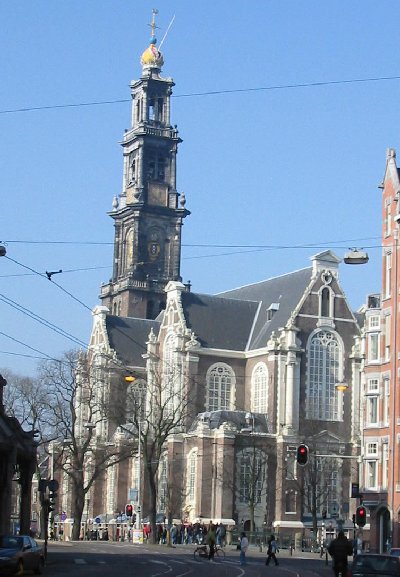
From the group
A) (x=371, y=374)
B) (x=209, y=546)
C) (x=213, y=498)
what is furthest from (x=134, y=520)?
(x=209, y=546)

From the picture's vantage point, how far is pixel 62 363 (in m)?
96.1

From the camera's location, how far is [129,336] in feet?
398

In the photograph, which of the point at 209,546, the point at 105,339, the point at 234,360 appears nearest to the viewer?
the point at 209,546

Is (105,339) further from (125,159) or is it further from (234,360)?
(125,159)

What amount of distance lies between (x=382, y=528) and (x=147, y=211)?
71.5 m

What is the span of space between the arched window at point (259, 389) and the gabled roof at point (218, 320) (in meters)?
3.61

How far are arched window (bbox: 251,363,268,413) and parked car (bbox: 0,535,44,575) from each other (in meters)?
66.0

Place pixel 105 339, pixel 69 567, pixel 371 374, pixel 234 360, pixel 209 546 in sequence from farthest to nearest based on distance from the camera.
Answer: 1. pixel 105 339
2. pixel 234 360
3. pixel 371 374
4. pixel 209 546
5. pixel 69 567

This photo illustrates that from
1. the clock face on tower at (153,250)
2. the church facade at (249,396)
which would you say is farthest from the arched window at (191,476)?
the clock face on tower at (153,250)

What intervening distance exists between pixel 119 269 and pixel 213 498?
43779 mm

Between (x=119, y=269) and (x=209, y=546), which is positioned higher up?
(x=119, y=269)

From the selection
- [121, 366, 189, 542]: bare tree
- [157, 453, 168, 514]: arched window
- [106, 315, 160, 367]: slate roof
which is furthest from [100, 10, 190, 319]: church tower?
[157, 453, 168, 514]: arched window

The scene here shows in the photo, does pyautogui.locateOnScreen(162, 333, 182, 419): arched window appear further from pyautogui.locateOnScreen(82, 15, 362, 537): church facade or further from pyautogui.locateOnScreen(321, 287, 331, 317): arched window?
pyautogui.locateOnScreen(321, 287, 331, 317): arched window

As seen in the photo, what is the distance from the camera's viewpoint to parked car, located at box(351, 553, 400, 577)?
1284 inches
